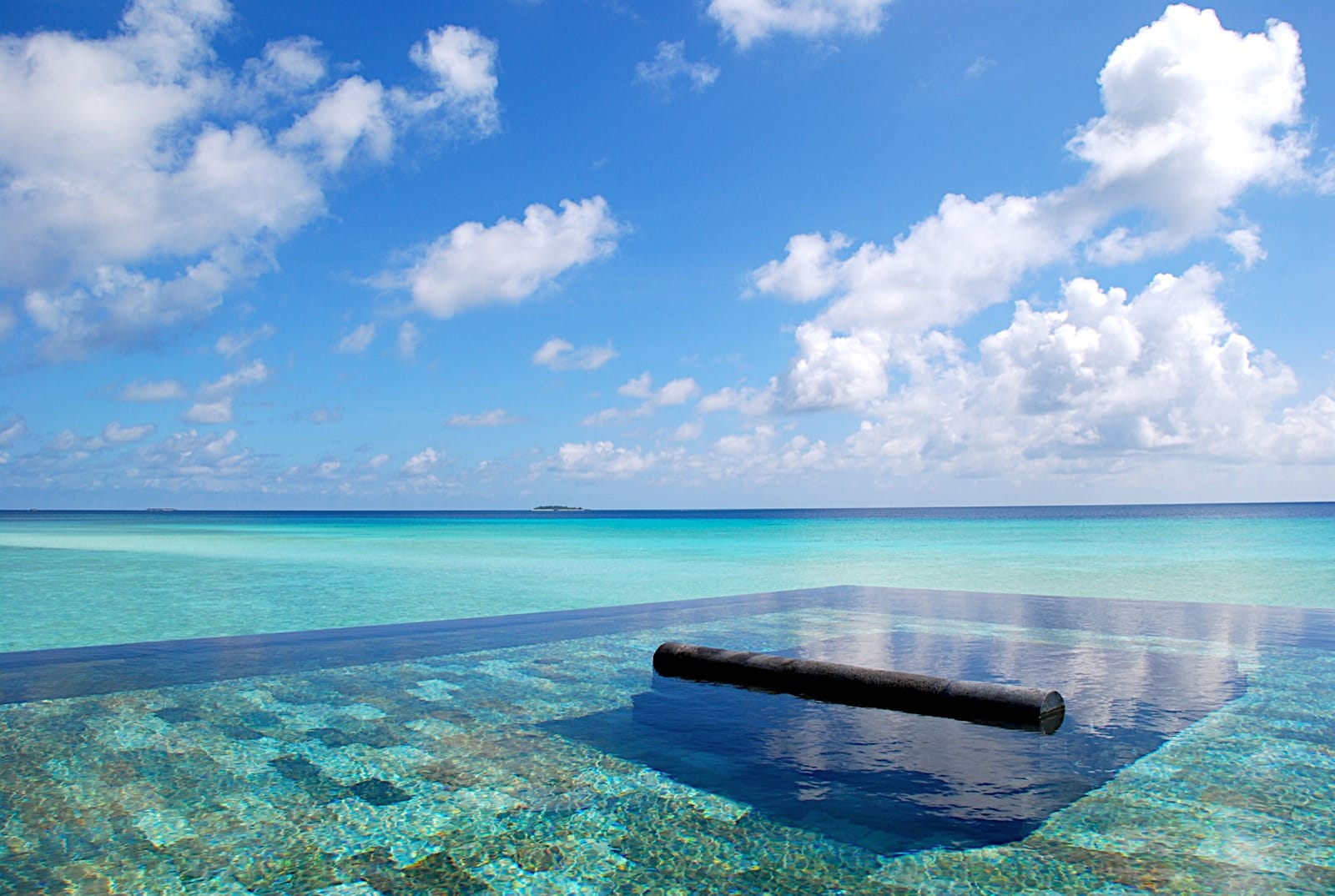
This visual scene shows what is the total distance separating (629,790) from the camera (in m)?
4.81

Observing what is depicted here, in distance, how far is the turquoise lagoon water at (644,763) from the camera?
12.5ft

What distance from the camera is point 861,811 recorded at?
441 cm

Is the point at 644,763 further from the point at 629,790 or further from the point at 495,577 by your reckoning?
the point at 495,577

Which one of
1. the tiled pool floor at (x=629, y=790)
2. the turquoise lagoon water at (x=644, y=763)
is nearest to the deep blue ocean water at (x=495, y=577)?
the turquoise lagoon water at (x=644, y=763)

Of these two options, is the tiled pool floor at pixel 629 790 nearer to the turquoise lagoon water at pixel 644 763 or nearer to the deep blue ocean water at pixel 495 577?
the turquoise lagoon water at pixel 644 763

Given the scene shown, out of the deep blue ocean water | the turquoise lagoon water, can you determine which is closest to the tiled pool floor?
the turquoise lagoon water

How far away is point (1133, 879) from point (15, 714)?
7.48 m

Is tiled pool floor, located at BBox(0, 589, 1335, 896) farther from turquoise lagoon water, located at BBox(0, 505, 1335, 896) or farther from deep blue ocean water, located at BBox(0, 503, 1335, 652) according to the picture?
deep blue ocean water, located at BBox(0, 503, 1335, 652)

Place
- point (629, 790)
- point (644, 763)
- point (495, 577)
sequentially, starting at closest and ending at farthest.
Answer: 1. point (629, 790)
2. point (644, 763)
3. point (495, 577)

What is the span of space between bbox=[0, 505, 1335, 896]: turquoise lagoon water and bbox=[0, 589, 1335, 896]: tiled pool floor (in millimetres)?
22

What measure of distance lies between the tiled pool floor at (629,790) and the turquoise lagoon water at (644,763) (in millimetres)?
22

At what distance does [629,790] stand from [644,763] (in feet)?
1.68

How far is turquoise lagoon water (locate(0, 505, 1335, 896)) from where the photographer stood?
3812mm

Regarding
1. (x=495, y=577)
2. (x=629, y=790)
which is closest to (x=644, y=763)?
(x=629, y=790)
